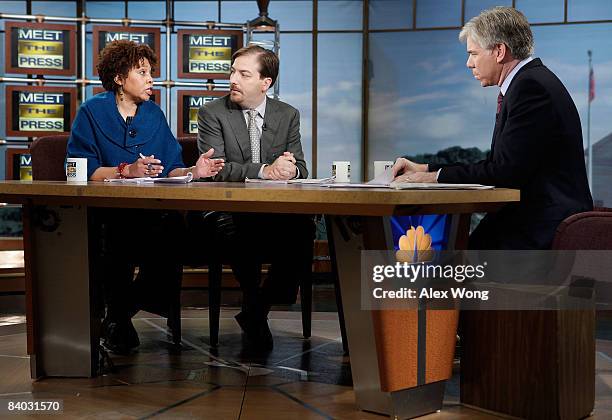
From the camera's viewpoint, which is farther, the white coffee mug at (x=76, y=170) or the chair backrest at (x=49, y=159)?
the chair backrest at (x=49, y=159)

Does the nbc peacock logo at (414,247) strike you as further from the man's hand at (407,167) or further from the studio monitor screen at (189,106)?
the studio monitor screen at (189,106)

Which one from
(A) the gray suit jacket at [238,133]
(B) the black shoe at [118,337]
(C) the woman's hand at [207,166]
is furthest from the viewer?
(A) the gray suit jacket at [238,133]

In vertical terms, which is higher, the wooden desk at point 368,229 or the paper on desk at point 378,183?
the paper on desk at point 378,183

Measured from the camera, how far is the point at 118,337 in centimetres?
313

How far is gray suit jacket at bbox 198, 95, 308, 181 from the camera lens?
3.26 metres

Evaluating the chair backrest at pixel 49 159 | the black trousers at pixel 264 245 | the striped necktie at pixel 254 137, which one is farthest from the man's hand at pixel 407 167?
the chair backrest at pixel 49 159

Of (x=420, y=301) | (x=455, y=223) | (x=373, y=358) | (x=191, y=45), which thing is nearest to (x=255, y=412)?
(x=373, y=358)

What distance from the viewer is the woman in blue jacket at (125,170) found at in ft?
9.89

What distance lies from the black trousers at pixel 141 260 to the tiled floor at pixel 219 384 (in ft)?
0.69

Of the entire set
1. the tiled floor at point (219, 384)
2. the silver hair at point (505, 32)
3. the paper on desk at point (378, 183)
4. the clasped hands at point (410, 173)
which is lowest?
the tiled floor at point (219, 384)

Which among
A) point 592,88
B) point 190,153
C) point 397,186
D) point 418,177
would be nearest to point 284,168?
point 418,177

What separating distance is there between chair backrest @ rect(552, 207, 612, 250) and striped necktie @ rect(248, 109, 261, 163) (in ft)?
4.81

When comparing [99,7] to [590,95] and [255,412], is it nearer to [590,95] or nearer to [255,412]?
[590,95]

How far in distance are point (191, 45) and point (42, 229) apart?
3.93 metres
